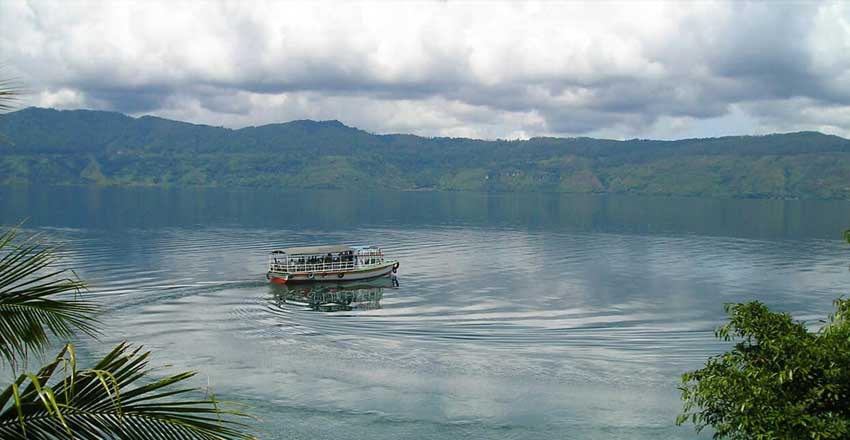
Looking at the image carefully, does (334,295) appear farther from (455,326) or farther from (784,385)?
(784,385)

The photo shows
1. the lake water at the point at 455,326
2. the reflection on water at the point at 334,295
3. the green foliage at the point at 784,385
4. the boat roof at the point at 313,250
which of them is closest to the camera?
the green foliage at the point at 784,385

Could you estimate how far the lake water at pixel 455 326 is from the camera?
138 ft

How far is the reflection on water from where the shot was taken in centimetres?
7469

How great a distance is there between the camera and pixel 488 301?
77500 mm

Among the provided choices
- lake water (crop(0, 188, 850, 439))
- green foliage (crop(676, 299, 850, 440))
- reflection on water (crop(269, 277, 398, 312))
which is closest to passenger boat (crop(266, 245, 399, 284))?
reflection on water (crop(269, 277, 398, 312))

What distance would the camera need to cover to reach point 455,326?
64.4 m

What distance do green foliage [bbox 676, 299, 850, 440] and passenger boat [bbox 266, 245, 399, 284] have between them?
66.8m

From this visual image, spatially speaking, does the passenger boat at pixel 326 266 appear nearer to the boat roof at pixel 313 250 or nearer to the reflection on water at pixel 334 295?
the boat roof at pixel 313 250

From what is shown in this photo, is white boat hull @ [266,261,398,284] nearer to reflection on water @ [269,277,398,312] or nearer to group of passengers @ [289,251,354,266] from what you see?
reflection on water @ [269,277,398,312]

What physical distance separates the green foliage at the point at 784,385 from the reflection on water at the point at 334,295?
2027 inches

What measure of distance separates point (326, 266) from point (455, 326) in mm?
30594

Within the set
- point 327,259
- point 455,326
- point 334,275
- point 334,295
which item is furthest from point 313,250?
point 455,326

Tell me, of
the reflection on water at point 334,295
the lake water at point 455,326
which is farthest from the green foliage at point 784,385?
the reflection on water at point 334,295

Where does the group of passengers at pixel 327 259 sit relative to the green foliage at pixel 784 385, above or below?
below
